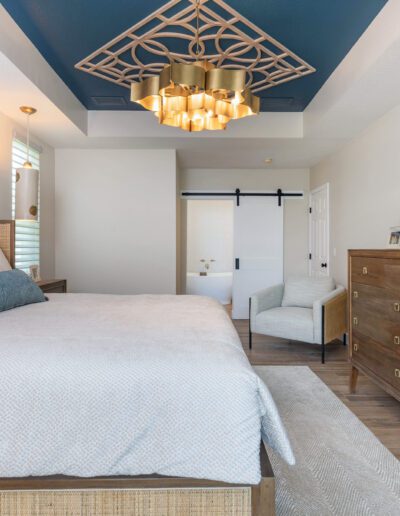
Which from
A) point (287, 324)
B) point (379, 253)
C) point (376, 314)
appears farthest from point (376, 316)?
point (287, 324)

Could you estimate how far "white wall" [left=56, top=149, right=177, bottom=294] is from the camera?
4.62 meters

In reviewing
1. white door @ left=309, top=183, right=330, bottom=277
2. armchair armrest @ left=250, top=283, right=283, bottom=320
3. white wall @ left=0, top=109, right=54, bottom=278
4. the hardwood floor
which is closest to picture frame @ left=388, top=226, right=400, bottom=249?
the hardwood floor

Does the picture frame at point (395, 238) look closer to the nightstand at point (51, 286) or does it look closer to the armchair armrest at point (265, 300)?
the armchair armrest at point (265, 300)

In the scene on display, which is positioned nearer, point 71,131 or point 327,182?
point 71,131

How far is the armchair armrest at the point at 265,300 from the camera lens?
418cm

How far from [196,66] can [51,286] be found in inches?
96.6

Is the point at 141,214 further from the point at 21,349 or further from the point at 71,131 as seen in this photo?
the point at 21,349

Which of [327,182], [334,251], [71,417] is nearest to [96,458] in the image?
[71,417]

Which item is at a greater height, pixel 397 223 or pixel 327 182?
pixel 327 182

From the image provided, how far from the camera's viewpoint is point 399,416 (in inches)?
96.9

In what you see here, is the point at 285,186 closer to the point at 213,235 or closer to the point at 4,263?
the point at 213,235

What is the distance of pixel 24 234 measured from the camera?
397 cm

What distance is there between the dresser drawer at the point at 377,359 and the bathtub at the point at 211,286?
4.62 metres

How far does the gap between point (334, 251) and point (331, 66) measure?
2.38 meters
